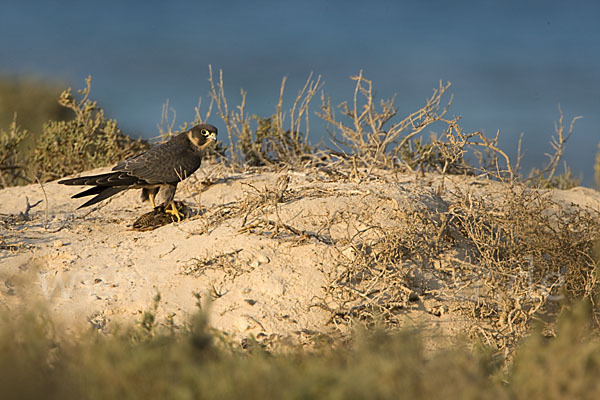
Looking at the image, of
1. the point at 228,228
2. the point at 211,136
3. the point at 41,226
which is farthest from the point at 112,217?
the point at 228,228

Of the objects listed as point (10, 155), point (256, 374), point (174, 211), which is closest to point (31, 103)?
point (10, 155)

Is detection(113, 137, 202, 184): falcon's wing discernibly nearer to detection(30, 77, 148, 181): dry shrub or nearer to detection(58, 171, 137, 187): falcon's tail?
detection(58, 171, 137, 187): falcon's tail

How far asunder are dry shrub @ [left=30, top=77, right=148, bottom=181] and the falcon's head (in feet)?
8.27

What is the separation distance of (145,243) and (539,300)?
3.21 m

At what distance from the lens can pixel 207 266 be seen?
4801mm

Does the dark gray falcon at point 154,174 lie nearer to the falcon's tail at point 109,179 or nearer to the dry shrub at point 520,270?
the falcon's tail at point 109,179

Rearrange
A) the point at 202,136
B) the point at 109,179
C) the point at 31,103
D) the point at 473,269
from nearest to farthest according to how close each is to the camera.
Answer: the point at 473,269, the point at 109,179, the point at 202,136, the point at 31,103

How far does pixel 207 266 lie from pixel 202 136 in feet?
7.37

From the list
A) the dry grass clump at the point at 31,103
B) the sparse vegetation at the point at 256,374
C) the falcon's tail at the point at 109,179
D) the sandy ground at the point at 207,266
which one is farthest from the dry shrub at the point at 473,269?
the dry grass clump at the point at 31,103

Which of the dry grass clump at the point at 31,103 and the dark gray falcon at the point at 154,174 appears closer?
the dark gray falcon at the point at 154,174

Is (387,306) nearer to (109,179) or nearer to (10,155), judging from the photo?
(109,179)

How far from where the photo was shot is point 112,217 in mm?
6648

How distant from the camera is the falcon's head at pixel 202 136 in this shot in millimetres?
6653

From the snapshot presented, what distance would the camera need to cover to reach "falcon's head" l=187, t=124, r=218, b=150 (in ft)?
21.8
